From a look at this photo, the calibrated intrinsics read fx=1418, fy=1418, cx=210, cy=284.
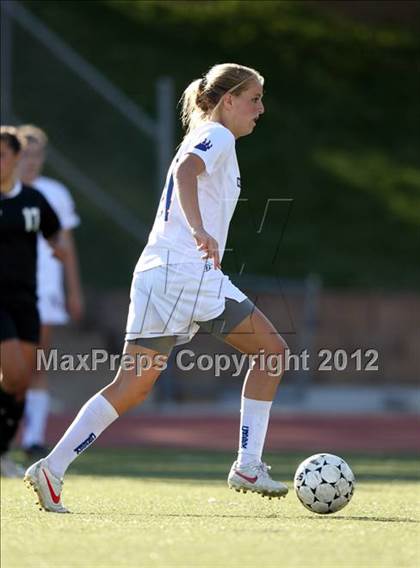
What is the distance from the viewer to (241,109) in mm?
7020

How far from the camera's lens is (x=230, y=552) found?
17.3 feet

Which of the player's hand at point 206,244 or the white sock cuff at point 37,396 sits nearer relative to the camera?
the player's hand at point 206,244

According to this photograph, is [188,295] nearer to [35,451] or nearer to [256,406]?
[256,406]

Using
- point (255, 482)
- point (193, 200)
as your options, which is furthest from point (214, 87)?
point (255, 482)

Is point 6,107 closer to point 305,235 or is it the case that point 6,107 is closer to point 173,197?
point 305,235

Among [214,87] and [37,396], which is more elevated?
[214,87]

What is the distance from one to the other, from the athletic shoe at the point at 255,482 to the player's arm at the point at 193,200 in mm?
1059

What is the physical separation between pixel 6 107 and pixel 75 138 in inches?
45.1

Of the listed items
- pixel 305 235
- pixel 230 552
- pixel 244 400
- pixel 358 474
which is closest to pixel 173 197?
pixel 244 400

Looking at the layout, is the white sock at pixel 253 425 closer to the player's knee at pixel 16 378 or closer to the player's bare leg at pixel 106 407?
the player's bare leg at pixel 106 407

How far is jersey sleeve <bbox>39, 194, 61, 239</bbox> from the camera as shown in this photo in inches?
374

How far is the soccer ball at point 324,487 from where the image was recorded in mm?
6719

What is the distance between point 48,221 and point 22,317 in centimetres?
67

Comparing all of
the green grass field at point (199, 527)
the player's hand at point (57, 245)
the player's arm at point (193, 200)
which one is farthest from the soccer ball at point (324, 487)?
the player's hand at point (57, 245)
